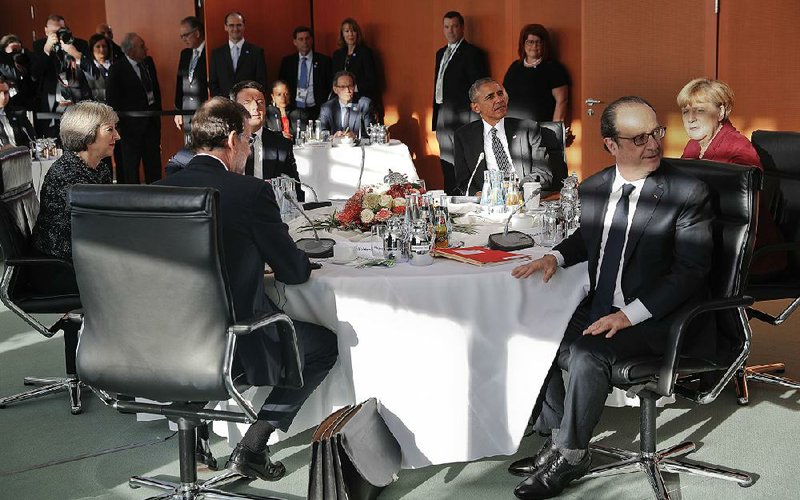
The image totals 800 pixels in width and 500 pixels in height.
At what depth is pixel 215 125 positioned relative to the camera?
351 centimetres

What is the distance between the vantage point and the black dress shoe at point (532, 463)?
360cm

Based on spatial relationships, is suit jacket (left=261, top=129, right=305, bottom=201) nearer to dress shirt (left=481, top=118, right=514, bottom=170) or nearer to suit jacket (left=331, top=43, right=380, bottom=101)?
dress shirt (left=481, top=118, right=514, bottom=170)

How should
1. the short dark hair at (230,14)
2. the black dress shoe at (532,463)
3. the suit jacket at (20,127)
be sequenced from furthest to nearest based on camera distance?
the short dark hair at (230,14), the suit jacket at (20,127), the black dress shoe at (532,463)

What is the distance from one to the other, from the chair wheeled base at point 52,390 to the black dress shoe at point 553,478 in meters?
2.15

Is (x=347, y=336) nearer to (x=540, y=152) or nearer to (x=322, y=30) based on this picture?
(x=540, y=152)

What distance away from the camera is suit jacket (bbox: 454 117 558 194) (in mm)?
5723

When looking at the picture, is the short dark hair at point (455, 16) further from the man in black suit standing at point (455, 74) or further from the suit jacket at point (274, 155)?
the suit jacket at point (274, 155)

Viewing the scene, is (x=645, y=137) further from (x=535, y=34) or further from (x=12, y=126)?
(x=12, y=126)

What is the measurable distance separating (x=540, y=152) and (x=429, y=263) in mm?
2342

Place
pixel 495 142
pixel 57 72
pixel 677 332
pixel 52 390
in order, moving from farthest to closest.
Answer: pixel 57 72 < pixel 495 142 < pixel 52 390 < pixel 677 332

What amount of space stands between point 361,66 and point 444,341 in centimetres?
755

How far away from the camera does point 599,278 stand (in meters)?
3.60

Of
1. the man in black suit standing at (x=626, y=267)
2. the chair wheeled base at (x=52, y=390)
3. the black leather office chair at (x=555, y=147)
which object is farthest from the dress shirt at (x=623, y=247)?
the black leather office chair at (x=555, y=147)

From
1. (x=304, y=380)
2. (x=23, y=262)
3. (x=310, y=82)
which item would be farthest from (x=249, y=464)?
(x=310, y=82)
